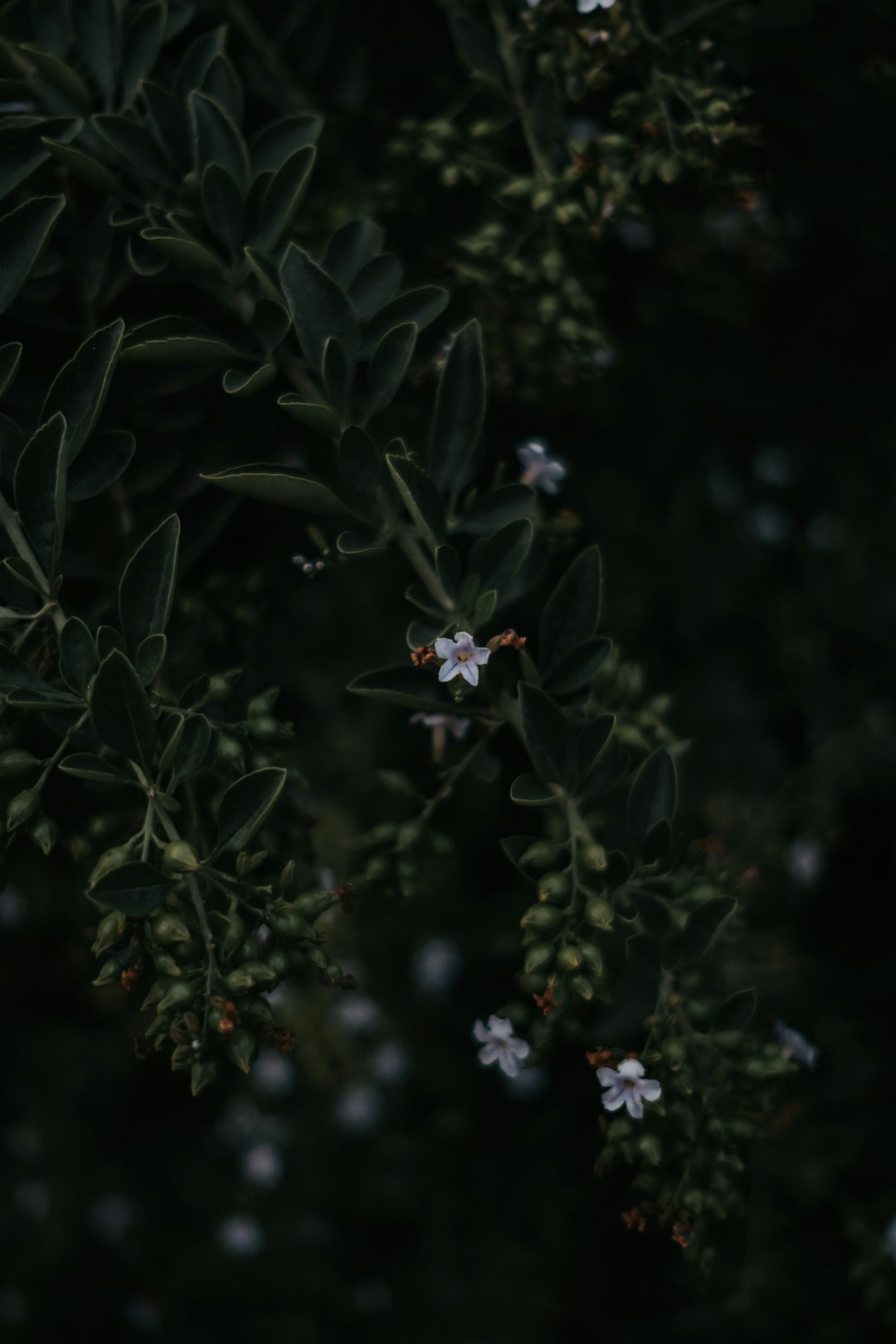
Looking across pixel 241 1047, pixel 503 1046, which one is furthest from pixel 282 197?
pixel 503 1046

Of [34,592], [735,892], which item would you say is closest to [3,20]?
[34,592]

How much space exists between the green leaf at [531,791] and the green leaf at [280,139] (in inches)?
43.8

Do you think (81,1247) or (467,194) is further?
(81,1247)

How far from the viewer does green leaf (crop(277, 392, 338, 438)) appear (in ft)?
5.07

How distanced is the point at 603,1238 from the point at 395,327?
343 cm

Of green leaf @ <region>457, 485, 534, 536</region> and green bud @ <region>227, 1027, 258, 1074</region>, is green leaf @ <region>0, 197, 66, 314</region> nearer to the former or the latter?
green leaf @ <region>457, 485, 534, 536</region>

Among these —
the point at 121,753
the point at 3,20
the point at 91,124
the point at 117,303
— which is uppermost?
the point at 3,20

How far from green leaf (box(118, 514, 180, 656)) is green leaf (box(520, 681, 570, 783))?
0.51m

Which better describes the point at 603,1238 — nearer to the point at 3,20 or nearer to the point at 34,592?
the point at 34,592

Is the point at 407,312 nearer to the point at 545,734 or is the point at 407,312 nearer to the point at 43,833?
the point at 545,734

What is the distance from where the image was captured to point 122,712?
4.71 feet

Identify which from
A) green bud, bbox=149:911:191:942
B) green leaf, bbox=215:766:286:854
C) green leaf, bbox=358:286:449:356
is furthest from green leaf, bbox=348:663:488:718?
green leaf, bbox=358:286:449:356

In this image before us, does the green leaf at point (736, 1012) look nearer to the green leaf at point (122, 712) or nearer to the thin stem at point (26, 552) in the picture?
the green leaf at point (122, 712)

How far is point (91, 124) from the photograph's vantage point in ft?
6.07
